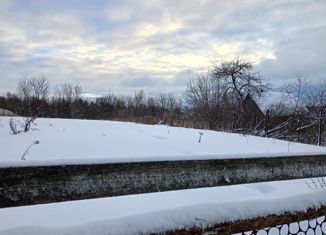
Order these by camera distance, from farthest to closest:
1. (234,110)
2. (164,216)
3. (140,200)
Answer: (234,110), (140,200), (164,216)

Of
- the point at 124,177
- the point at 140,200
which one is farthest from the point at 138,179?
the point at 140,200

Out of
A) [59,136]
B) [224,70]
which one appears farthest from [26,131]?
[224,70]

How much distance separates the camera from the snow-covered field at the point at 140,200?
1341 millimetres

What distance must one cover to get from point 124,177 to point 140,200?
→ 2.63 m

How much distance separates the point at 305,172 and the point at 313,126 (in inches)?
498

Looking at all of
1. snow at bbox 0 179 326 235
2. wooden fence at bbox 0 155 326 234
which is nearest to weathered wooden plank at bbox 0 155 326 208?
wooden fence at bbox 0 155 326 234

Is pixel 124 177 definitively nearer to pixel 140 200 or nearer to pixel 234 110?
pixel 140 200

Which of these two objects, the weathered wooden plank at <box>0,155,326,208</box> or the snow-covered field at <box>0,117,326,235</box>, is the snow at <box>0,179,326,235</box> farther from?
the weathered wooden plank at <box>0,155,326,208</box>

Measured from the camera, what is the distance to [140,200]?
413cm

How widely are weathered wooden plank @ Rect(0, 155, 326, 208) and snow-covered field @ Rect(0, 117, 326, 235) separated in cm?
3

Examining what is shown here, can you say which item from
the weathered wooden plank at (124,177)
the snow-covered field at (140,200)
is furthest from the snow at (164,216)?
the weathered wooden plank at (124,177)

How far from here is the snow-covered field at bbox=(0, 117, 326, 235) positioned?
1341 millimetres

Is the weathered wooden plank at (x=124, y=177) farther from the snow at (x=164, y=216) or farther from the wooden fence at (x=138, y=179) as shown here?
the snow at (x=164, y=216)

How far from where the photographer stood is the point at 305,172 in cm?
229
